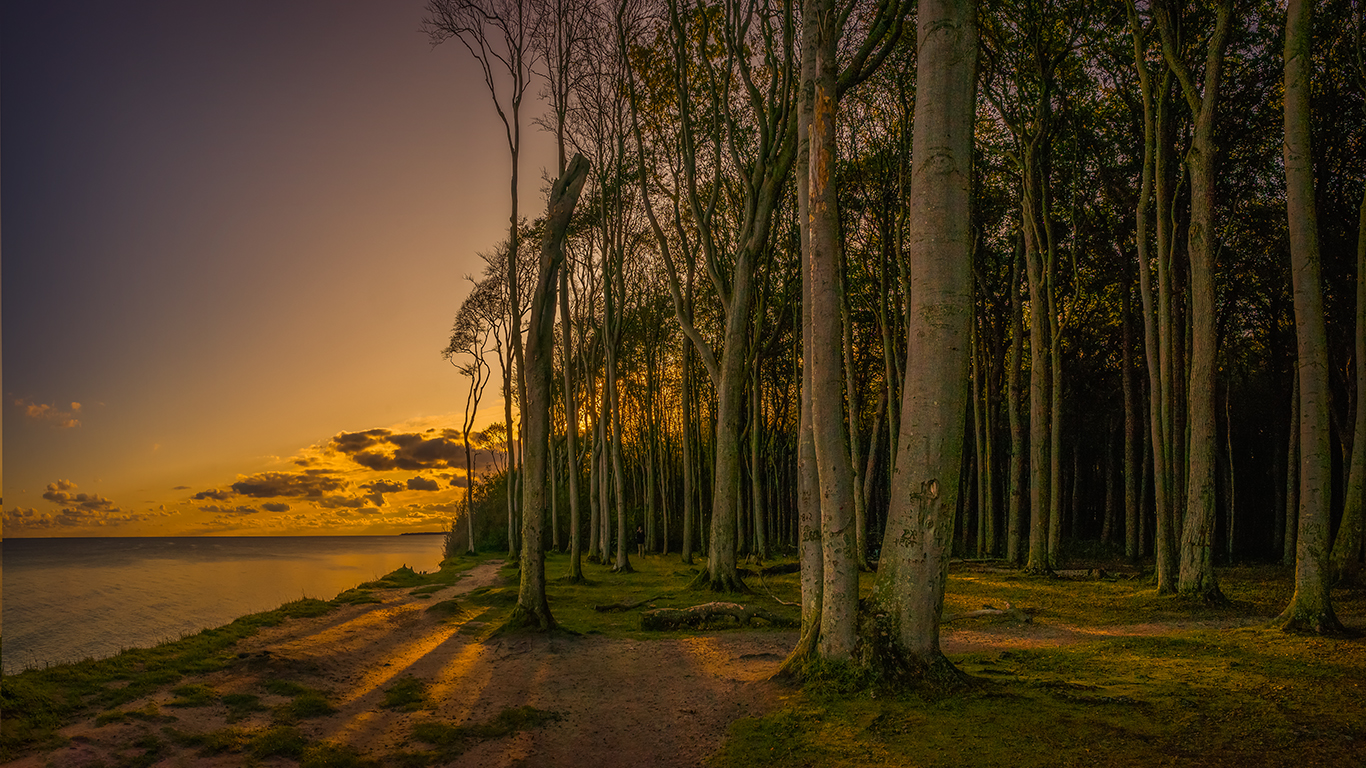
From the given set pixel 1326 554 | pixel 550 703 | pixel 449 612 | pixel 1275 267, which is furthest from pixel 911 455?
pixel 1275 267

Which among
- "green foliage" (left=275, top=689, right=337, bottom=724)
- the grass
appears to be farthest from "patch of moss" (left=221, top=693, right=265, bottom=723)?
the grass

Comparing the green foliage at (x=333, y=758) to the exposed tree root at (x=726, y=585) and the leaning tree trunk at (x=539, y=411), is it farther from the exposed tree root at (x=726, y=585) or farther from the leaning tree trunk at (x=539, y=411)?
the exposed tree root at (x=726, y=585)

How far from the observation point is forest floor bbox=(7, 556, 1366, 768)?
200 inches

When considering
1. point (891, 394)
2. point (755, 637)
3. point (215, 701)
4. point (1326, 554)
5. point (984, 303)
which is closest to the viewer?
point (215, 701)

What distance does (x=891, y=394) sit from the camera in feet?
65.0

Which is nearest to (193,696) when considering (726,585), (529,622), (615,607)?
(529,622)

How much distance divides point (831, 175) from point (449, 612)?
10.3 metres

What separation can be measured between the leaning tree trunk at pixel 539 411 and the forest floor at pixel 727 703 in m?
0.66

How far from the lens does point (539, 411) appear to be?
38.1 feet

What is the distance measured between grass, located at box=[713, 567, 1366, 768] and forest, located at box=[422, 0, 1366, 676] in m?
0.68

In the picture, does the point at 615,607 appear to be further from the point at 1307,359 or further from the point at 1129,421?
the point at 1129,421

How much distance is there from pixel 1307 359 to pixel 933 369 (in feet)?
20.1

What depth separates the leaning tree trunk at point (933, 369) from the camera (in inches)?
237

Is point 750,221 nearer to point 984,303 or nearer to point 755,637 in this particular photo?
point 755,637
